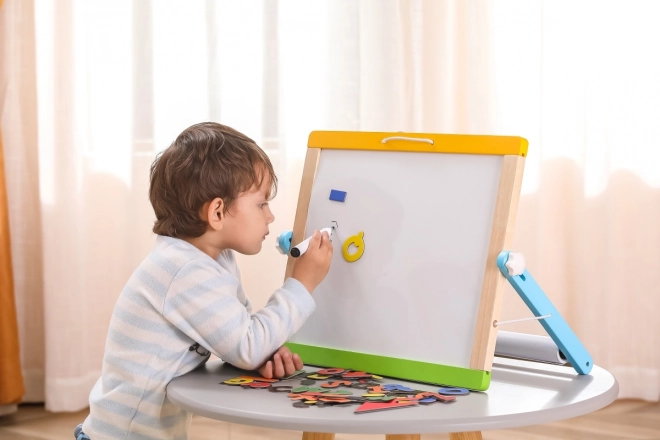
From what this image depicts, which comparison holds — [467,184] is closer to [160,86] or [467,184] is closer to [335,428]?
[335,428]

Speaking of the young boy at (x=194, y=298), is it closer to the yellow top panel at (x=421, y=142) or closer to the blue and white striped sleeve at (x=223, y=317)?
the blue and white striped sleeve at (x=223, y=317)

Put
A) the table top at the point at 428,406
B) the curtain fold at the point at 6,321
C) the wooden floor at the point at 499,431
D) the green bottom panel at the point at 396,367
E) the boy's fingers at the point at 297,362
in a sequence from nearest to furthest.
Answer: the table top at the point at 428,406
the green bottom panel at the point at 396,367
the boy's fingers at the point at 297,362
the wooden floor at the point at 499,431
the curtain fold at the point at 6,321

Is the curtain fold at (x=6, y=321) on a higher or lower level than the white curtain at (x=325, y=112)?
lower

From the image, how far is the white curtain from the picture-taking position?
237 centimetres

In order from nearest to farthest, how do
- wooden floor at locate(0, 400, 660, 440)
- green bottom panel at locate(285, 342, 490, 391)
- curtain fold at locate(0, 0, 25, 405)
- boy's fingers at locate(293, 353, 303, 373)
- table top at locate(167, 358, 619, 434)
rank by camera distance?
table top at locate(167, 358, 619, 434), green bottom panel at locate(285, 342, 490, 391), boy's fingers at locate(293, 353, 303, 373), wooden floor at locate(0, 400, 660, 440), curtain fold at locate(0, 0, 25, 405)

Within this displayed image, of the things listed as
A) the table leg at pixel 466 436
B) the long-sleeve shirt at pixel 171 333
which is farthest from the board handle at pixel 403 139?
the table leg at pixel 466 436

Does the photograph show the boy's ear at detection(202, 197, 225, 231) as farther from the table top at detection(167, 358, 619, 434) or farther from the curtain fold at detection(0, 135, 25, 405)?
the curtain fold at detection(0, 135, 25, 405)

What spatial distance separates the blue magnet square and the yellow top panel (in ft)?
0.24

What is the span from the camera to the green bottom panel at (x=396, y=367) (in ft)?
3.27

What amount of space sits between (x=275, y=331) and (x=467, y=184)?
337mm

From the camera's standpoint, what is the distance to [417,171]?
1.14m

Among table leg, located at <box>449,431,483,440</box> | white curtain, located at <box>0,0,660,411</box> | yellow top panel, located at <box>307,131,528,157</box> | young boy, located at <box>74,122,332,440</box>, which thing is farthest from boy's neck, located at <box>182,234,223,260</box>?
white curtain, located at <box>0,0,660,411</box>

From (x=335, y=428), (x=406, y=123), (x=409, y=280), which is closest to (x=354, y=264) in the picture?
(x=409, y=280)

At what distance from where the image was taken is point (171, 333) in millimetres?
1088
